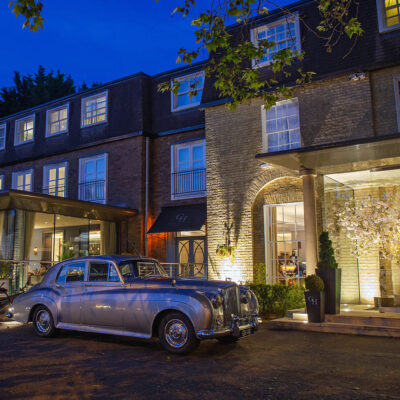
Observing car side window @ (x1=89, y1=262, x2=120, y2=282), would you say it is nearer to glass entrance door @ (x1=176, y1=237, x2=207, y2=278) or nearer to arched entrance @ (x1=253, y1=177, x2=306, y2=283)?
arched entrance @ (x1=253, y1=177, x2=306, y2=283)

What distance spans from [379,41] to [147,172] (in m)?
9.66

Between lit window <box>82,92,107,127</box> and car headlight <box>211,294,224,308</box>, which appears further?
lit window <box>82,92,107,127</box>

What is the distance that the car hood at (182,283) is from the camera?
7375mm

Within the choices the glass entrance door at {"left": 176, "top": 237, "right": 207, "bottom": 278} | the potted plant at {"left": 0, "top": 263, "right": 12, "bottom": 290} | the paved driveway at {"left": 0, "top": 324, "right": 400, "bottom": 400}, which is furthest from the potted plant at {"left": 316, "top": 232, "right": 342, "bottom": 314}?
the potted plant at {"left": 0, "top": 263, "right": 12, "bottom": 290}

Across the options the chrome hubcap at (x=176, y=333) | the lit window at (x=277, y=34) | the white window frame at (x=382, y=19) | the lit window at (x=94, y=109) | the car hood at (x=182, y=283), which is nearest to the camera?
the chrome hubcap at (x=176, y=333)

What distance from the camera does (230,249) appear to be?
14.1m

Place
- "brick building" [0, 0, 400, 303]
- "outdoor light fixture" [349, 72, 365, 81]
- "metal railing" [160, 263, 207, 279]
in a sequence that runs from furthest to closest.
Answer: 1. "metal railing" [160, 263, 207, 279]
2. "outdoor light fixture" [349, 72, 365, 81]
3. "brick building" [0, 0, 400, 303]

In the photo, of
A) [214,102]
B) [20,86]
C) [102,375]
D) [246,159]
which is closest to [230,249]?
[246,159]

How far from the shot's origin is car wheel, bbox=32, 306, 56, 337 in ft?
28.6

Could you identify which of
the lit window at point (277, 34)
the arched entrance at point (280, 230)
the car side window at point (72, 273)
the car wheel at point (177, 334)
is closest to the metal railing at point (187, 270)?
the arched entrance at point (280, 230)

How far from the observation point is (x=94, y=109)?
19.8 m

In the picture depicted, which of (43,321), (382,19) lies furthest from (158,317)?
(382,19)

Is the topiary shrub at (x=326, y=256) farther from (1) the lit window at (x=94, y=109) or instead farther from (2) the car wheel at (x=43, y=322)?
(1) the lit window at (x=94, y=109)

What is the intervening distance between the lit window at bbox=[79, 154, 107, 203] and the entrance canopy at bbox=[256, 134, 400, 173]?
9.71 metres
